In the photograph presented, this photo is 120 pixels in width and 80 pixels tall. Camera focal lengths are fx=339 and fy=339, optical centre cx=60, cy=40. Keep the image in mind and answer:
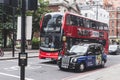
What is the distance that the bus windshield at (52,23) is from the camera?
962 inches

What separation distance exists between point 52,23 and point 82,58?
18.7 feet

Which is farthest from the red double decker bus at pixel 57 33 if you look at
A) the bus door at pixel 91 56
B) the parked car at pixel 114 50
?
the parked car at pixel 114 50

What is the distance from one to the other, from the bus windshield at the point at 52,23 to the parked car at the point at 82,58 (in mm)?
3510

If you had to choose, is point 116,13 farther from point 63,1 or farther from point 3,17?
point 3,17

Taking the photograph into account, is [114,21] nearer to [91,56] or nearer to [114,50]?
[114,50]

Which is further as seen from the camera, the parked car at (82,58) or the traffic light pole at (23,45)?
the parked car at (82,58)

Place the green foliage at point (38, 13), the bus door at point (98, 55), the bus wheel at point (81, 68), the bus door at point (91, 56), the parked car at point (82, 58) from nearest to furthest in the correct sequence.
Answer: the parked car at point (82, 58) < the bus wheel at point (81, 68) < the bus door at point (91, 56) < the bus door at point (98, 55) < the green foliage at point (38, 13)

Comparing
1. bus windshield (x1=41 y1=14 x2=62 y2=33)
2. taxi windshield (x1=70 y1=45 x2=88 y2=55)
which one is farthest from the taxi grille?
bus windshield (x1=41 y1=14 x2=62 y2=33)

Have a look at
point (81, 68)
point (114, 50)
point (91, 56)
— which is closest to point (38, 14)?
point (114, 50)

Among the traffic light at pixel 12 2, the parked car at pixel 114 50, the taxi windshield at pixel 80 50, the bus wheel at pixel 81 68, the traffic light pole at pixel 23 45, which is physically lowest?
the parked car at pixel 114 50

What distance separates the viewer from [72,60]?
63.5 feet

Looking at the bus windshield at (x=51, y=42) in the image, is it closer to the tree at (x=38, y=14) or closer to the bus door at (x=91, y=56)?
the bus door at (x=91, y=56)

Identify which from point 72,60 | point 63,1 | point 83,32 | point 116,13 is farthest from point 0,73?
point 116,13

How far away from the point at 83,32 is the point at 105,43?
297 inches
